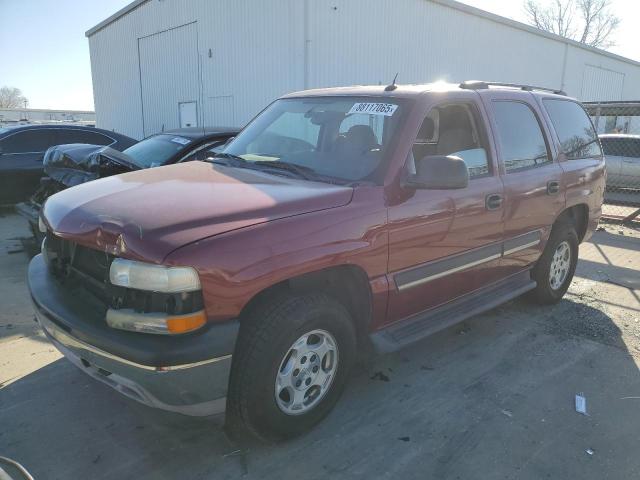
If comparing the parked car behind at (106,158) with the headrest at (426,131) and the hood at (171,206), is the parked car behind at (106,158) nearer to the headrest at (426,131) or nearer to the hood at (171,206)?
the hood at (171,206)

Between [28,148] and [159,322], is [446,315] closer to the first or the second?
[159,322]

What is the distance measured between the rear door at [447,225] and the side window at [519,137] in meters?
0.24

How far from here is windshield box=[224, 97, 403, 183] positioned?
10.3 feet

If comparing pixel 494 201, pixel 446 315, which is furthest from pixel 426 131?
pixel 446 315

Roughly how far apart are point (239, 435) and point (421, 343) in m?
Result: 1.91

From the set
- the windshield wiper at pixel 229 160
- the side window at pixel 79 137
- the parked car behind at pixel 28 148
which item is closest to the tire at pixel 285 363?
the windshield wiper at pixel 229 160

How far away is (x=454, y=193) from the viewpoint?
3336 millimetres

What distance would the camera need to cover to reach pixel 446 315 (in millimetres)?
3504

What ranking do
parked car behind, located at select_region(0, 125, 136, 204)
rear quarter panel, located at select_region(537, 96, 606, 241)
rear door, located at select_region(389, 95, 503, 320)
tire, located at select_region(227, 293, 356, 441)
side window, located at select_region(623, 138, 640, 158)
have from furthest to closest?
side window, located at select_region(623, 138, 640, 158)
parked car behind, located at select_region(0, 125, 136, 204)
rear quarter panel, located at select_region(537, 96, 606, 241)
rear door, located at select_region(389, 95, 503, 320)
tire, located at select_region(227, 293, 356, 441)

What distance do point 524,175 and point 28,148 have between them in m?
8.74

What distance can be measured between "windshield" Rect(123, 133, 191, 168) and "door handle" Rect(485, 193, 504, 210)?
12.7 feet

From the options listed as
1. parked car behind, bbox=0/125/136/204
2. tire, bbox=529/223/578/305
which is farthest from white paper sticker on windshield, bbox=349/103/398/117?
parked car behind, bbox=0/125/136/204

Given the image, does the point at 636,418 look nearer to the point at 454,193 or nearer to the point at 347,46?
the point at 454,193

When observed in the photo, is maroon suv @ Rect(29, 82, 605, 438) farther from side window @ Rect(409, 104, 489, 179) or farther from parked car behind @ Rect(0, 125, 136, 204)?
parked car behind @ Rect(0, 125, 136, 204)
